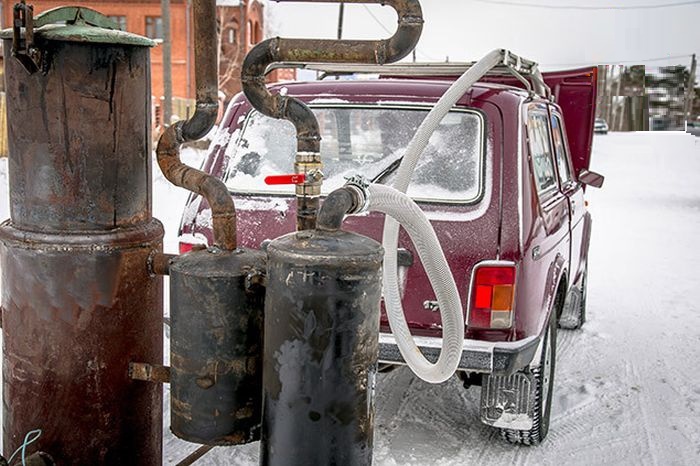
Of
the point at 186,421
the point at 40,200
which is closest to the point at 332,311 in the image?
the point at 186,421

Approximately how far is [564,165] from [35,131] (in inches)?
173

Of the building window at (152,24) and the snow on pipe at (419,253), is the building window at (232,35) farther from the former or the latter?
the snow on pipe at (419,253)

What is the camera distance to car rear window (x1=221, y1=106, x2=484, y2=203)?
13.1 feet

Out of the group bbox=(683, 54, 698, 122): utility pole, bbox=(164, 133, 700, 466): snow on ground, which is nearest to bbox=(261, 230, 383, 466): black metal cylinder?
bbox=(164, 133, 700, 466): snow on ground

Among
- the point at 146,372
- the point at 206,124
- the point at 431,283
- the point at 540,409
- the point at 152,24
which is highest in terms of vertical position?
the point at 152,24

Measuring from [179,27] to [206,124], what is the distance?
35.2 metres

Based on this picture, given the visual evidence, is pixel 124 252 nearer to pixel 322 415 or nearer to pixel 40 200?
pixel 40 200

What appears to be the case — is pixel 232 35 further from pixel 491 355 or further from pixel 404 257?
pixel 491 355

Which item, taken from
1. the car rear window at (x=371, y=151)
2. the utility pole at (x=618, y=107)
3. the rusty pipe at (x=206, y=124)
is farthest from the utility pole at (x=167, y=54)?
the utility pole at (x=618, y=107)

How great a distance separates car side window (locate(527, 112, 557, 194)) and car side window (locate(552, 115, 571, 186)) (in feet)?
1.03

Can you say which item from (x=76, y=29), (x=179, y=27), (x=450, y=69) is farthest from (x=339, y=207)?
(x=179, y=27)

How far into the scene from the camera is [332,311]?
2.35 m

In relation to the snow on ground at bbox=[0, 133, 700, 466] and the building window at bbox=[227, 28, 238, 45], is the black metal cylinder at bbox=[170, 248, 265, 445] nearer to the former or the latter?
the snow on ground at bbox=[0, 133, 700, 466]

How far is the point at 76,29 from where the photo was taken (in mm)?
2494
